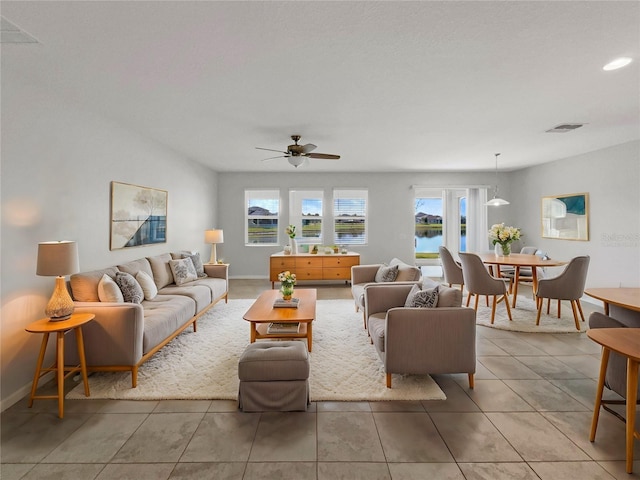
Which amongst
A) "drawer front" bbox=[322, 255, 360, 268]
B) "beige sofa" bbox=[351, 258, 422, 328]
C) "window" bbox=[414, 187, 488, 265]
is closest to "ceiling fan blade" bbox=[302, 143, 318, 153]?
"beige sofa" bbox=[351, 258, 422, 328]

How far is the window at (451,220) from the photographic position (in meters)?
7.68

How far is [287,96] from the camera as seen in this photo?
304 cm

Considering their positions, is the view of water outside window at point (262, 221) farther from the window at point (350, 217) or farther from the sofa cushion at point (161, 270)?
the sofa cushion at point (161, 270)

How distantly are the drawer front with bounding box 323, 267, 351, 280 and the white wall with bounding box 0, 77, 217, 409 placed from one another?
364cm

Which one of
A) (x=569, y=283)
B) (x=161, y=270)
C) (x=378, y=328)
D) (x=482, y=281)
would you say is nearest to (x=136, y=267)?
(x=161, y=270)

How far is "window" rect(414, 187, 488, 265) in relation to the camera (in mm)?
7676

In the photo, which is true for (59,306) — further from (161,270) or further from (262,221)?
(262,221)

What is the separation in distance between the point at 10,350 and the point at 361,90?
3.79 metres

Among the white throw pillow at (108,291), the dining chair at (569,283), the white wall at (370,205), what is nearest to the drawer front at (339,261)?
the white wall at (370,205)

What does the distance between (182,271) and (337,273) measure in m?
3.24

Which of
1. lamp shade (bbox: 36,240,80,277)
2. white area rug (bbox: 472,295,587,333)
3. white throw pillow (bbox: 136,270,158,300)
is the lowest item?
white area rug (bbox: 472,295,587,333)

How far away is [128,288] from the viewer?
3.23 m

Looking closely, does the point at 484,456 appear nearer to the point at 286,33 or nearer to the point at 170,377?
the point at 170,377

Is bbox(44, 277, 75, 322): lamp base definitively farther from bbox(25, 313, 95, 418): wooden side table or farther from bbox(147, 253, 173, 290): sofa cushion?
bbox(147, 253, 173, 290): sofa cushion
